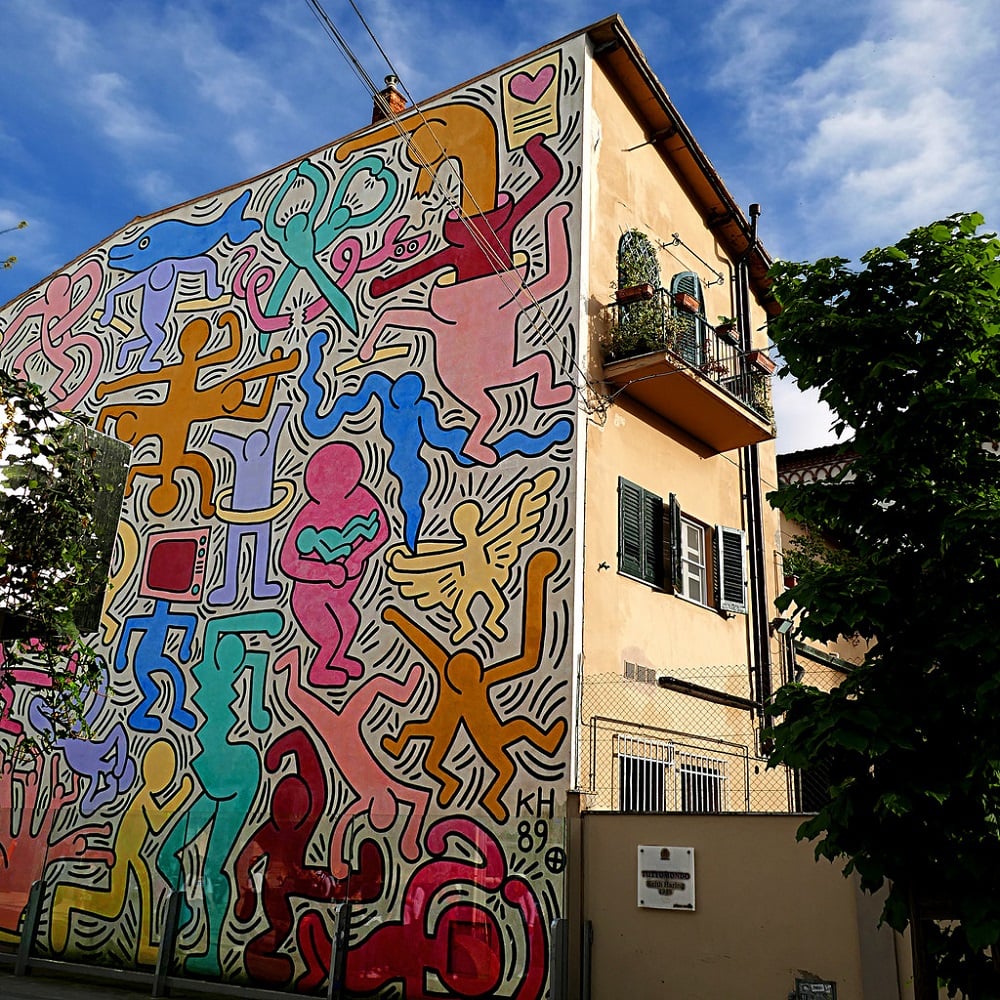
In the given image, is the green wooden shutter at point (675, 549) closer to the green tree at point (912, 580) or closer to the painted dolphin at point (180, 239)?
the green tree at point (912, 580)

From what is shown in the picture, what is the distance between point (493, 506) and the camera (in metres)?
11.8

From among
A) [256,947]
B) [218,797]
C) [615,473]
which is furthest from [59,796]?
[615,473]

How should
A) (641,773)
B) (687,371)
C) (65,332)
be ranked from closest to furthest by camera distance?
(641,773) < (687,371) < (65,332)

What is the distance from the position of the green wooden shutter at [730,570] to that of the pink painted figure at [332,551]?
14.6ft

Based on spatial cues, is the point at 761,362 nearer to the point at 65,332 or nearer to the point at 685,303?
the point at 685,303

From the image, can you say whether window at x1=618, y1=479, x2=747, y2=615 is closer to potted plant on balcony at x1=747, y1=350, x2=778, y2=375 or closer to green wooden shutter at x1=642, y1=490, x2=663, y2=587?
green wooden shutter at x1=642, y1=490, x2=663, y2=587

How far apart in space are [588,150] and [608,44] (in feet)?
5.29

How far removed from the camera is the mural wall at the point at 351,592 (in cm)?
1072

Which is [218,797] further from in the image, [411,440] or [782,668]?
[782,668]

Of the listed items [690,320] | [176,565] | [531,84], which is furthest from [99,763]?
[531,84]

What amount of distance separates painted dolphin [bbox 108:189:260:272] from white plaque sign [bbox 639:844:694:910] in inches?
441

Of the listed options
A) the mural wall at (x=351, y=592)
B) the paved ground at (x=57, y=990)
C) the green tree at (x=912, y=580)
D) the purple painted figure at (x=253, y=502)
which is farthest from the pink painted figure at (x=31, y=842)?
the green tree at (x=912, y=580)

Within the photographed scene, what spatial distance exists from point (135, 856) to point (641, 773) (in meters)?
6.57

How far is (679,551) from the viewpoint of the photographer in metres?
12.9
